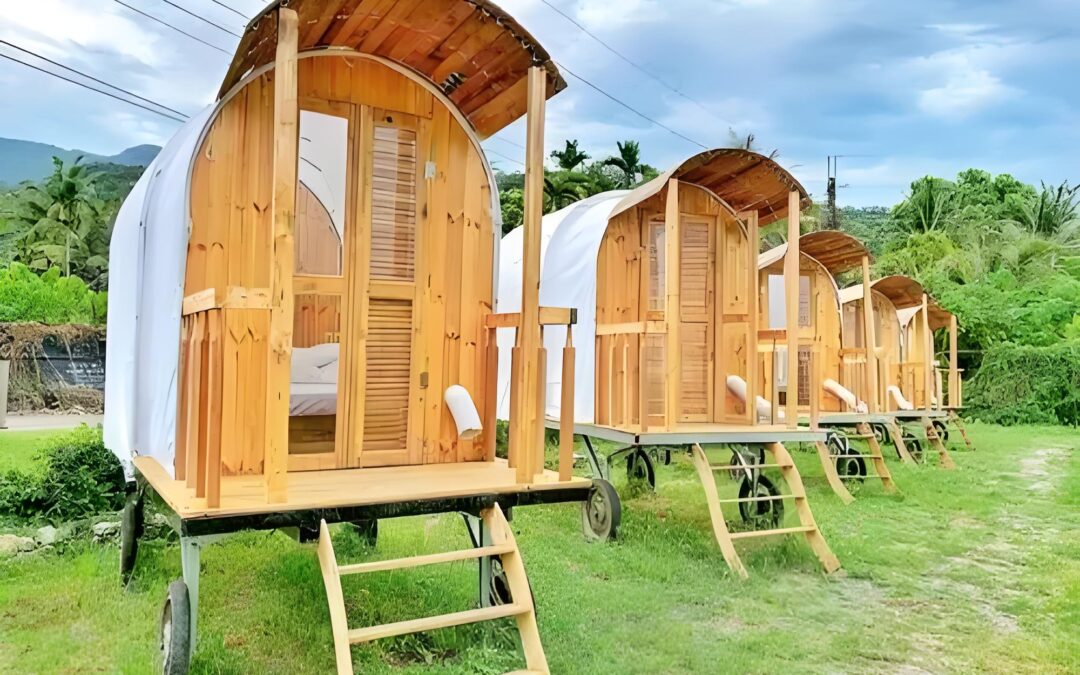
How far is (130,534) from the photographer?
4910 millimetres

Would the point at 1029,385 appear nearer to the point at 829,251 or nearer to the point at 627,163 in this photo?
the point at 829,251

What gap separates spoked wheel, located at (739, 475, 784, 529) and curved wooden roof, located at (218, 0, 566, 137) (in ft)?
13.4

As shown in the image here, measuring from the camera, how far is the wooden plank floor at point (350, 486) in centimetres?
338

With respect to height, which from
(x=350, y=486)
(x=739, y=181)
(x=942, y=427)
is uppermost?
(x=739, y=181)

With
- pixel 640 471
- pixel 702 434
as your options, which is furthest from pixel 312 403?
pixel 640 471

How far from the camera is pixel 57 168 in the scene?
29.0m

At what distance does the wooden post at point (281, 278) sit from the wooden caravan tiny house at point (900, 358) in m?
9.71

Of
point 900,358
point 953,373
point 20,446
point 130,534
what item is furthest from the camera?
point 953,373

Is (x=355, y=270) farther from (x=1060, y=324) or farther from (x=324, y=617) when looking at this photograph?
(x=1060, y=324)

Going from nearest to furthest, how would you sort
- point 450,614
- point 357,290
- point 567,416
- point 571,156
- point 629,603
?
point 450,614
point 567,416
point 357,290
point 629,603
point 571,156

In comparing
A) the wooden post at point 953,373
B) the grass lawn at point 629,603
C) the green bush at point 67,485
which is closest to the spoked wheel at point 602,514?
the grass lawn at point 629,603


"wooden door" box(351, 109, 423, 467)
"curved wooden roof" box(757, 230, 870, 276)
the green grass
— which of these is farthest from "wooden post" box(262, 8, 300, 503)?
"curved wooden roof" box(757, 230, 870, 276)

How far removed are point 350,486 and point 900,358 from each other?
1327cm

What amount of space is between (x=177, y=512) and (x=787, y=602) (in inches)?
145
